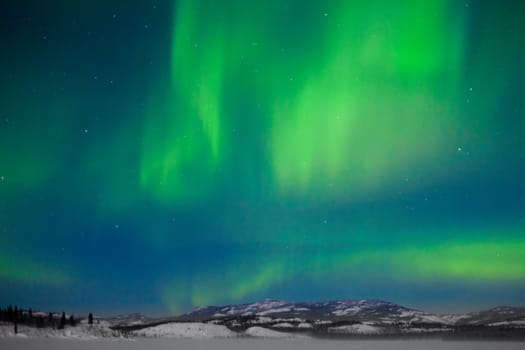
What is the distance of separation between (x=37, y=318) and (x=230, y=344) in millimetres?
3058

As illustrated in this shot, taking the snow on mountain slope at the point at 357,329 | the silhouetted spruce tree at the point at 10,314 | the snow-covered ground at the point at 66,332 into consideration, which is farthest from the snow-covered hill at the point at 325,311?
the silhouetted spruce tree at the point at 10,314

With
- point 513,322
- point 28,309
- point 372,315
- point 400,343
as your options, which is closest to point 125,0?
point 28,309

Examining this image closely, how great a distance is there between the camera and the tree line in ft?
28.1

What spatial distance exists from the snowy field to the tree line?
251mm

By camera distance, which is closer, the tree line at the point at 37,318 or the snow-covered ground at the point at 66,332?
the snow-covered ground at the point at 66,332

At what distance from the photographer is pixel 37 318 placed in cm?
862

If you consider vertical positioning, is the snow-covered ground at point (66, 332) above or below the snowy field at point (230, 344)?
above

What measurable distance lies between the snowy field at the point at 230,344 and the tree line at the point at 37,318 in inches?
9.9

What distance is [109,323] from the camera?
28.6 ft

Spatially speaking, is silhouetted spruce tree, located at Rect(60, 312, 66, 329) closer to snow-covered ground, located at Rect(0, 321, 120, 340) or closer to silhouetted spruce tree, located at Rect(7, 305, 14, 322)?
snow-covered ground, located at Rect(0, 321, 120, 340)

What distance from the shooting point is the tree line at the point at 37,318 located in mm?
8556

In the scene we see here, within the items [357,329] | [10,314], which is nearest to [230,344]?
[357,329]

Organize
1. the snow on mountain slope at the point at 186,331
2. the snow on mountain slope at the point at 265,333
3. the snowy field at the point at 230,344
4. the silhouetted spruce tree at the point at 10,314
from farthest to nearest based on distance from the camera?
1. the silhouetted spruce tree at the point at 10,314
2. the snow on mountain slope at the point at 186,331
3. the snow on mountain slope at the point at 265,333
4. the snowy field at the point at 230,344

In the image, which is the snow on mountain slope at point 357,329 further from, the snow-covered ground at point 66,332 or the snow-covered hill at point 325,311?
the snow-covered ground at point 66,332
